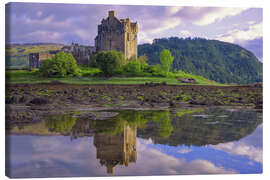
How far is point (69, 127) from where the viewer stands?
9516mm

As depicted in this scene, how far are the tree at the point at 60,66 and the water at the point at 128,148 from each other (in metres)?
3.04

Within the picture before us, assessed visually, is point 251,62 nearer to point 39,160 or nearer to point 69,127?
point 69,127

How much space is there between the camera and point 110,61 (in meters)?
13.9

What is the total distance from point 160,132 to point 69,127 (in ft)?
9.81

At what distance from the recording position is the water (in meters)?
7.70

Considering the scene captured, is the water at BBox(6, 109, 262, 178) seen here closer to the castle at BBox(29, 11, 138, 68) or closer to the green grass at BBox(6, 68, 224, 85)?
the green grass at BBox(6, 68, 224, 85)

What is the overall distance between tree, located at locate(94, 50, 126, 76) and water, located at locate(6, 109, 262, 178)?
3.94 metres

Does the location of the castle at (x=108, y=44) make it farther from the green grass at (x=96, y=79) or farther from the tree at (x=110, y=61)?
the green grass at (x=96, y=79)

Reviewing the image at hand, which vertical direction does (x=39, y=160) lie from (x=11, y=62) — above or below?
below

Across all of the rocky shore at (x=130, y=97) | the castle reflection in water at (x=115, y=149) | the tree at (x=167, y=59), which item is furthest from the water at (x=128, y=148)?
the tree at (x=167, y=59)

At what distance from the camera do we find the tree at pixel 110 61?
13.7 metres

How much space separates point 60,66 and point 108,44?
3573 mm

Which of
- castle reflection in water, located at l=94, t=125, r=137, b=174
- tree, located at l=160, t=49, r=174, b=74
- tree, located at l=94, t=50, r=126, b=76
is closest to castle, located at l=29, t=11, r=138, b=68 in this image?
tree, located at l=94, t=50, r=126, b=76
